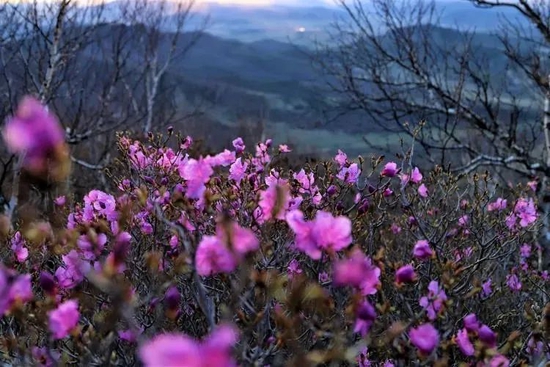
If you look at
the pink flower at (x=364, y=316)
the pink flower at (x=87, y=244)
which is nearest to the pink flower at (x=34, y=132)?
the pink flower at (x=87, y=244)

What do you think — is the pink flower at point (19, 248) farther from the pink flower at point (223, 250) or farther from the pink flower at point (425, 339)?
the pink flower at point (425, 339)

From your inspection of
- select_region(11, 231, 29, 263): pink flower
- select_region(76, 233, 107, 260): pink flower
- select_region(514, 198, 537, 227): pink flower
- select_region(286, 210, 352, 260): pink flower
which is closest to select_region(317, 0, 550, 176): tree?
select_region(514, 198, 537, 227): pink flower

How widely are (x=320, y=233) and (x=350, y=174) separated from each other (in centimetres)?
188

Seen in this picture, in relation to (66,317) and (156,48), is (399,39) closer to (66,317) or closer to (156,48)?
(66,317)

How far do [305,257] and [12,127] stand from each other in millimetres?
2118

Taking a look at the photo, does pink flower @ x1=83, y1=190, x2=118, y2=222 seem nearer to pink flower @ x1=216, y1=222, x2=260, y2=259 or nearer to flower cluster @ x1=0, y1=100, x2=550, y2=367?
flower cluster @ x1=0, y1=100, x2=550, y2=367

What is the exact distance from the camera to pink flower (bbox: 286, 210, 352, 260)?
186 centimetres

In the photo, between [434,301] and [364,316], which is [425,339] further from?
[434,301]

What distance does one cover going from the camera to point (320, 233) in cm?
186

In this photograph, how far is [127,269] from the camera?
3.42m

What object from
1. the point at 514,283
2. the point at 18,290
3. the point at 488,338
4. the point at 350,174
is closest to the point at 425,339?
the point at 488,338

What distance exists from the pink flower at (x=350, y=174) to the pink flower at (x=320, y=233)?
1800mm

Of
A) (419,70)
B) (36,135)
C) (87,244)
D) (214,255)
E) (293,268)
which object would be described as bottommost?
(293,268)

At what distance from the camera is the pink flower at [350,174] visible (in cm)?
366
